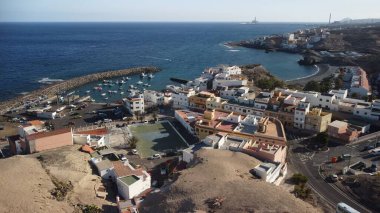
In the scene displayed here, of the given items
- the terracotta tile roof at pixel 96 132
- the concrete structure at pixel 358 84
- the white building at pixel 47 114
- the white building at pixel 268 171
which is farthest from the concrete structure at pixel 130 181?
the concrete structure at pixel 358 84

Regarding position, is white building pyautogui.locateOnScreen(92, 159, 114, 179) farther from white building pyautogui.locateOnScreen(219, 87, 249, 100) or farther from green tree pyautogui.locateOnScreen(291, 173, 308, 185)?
white building pyautogui.locateOnScreen(219, 87, 249, 100)

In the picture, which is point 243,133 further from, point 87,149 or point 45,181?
point 45,181

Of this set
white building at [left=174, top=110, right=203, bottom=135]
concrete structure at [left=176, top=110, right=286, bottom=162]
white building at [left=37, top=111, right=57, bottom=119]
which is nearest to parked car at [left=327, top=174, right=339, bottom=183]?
concrete structure at [left=176, top=110, right=286, bottom=162]

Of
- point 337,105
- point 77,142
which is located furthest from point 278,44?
point 77,142

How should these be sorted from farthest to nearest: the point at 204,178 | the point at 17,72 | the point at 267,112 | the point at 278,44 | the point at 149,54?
the point at 278,44 < the point at 149,54 < the point at 17,72 < the point at 267,112 < the point at 204,178

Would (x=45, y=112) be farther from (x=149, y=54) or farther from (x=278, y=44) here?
(x=278, y=44)

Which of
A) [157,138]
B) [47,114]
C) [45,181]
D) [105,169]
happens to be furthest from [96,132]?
[45,181]
